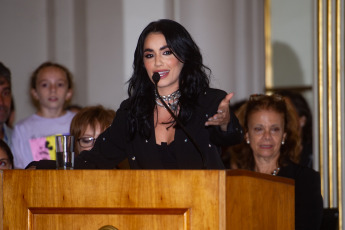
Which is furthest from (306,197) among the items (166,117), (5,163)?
(5,163)

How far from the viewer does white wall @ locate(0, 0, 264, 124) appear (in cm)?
561

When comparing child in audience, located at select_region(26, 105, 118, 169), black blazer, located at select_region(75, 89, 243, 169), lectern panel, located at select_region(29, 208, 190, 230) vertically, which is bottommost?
lectern panel, located at select_region(29, 208, 190, 230)

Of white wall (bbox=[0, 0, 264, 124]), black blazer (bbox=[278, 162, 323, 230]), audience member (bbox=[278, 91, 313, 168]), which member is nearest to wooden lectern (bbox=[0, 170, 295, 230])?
black blazer (bbox=[278, 162, 323, 230])

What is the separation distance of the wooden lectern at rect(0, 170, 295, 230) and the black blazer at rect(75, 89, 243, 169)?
38 cm

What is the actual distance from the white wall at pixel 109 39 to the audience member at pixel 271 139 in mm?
1462

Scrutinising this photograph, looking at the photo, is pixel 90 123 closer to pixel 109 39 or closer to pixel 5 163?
pixel 5 163

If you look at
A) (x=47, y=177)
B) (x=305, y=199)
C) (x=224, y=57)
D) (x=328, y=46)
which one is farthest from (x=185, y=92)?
(x=224, y=57)

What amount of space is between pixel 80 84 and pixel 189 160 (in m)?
3.42

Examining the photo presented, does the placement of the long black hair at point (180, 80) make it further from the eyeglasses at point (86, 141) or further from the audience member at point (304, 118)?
the audience member at point (304, 118)

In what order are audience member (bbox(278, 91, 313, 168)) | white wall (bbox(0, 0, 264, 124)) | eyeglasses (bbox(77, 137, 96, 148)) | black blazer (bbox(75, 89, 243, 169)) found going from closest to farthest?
black blazer (bbox(75, 89, 243, 169)) → eyeglasses (bbox(77, 137, 96, 148)) → audience member (bbox(278, 91, 313, 168)) → white wall (bbox(0, 0, 264, 124))

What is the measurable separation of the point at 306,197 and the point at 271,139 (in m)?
0.46

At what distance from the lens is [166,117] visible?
283 cm

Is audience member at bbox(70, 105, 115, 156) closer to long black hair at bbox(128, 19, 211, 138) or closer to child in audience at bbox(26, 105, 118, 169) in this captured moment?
child in audience at bbox(26, 105, 118, 169)

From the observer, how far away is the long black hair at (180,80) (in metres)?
2.79
